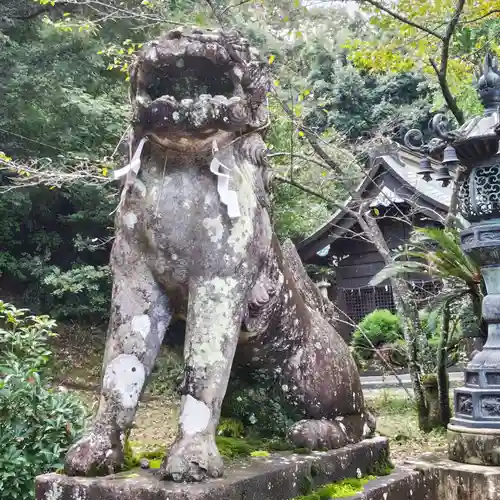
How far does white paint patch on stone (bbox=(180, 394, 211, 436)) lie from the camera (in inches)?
70.0

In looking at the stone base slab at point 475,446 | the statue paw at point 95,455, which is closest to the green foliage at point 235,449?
the statue paw at point 95,455

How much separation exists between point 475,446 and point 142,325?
2377mm

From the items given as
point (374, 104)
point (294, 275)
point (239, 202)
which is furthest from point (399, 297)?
point (374, 104)

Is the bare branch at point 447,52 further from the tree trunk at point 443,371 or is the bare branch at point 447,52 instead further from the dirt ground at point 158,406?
the dirt ground at point 158,406

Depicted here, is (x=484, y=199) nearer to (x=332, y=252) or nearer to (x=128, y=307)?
(x=128, y=307)

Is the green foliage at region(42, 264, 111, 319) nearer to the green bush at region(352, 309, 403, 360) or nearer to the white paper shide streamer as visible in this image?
the green bush at region(352, 309, 403, 360)

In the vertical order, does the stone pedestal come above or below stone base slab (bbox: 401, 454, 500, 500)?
above

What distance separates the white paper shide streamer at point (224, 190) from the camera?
78.1 inches

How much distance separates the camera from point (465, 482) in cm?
321

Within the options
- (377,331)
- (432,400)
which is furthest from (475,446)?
(377,331)

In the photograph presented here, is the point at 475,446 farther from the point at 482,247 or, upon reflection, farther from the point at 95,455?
the point at 95,455

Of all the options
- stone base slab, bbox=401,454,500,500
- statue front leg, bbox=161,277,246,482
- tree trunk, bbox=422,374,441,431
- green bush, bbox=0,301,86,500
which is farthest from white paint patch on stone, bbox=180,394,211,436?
tree trunk, bbox=422,374,441,431

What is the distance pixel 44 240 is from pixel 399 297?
7215 millimetres

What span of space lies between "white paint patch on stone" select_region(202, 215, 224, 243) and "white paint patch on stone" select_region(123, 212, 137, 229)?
240mm
